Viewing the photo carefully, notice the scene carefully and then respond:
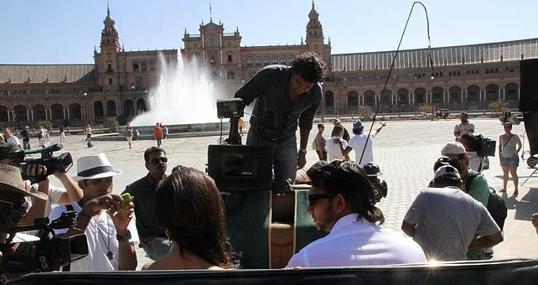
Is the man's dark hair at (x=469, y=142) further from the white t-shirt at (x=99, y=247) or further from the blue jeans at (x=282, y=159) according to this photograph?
the white t-shirt at (x=99, y=247)

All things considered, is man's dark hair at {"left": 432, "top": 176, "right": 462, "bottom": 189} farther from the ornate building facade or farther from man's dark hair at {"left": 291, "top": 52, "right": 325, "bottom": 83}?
the ornate building facade

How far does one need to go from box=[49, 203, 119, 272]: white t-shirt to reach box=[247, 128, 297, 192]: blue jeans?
1353mm

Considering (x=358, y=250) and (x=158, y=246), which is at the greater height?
(x=358, y=250)

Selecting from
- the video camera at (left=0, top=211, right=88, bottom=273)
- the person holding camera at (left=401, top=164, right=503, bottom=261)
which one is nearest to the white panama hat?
the video camera at (left=0, top=211, right=88, bottom=273)

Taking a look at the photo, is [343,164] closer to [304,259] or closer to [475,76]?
[304,259]

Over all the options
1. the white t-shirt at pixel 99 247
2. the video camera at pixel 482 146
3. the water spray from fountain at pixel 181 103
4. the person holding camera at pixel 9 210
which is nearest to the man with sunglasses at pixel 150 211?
the white t-shirt at pixel 99 247

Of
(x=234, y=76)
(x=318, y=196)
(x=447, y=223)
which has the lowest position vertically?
(x=447, y=223)

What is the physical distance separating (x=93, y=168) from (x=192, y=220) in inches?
79.0

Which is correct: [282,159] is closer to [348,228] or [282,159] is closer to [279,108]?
[279,108]

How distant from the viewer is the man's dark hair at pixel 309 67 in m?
4.06

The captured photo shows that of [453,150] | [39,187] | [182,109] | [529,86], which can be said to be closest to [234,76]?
[182,109]

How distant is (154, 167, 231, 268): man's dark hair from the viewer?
196 cm

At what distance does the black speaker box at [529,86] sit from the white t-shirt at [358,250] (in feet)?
25.2

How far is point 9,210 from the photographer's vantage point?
2.22 metres
